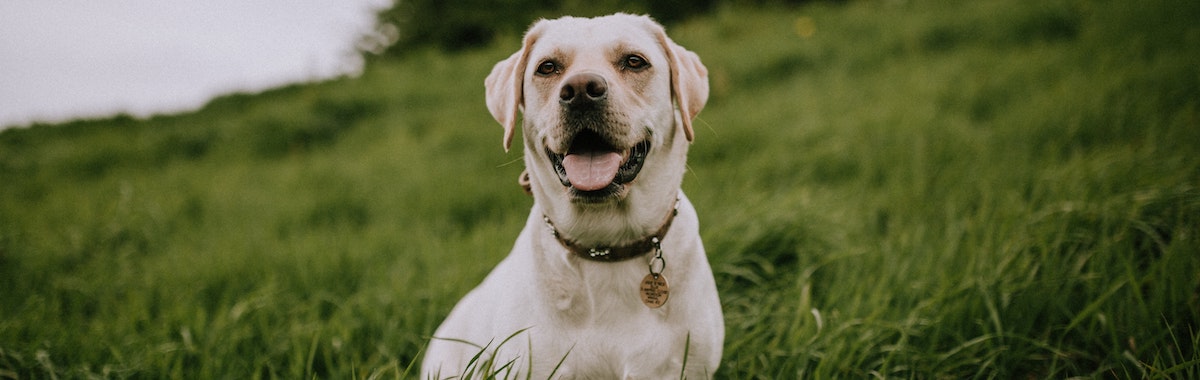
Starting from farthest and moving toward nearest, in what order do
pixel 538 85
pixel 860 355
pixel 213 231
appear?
pixel 213 231 < pixel 860 355 < pixel 538 85

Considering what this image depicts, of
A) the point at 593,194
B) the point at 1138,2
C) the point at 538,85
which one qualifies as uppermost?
the point at 538,85

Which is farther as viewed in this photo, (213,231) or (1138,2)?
(1138,2)

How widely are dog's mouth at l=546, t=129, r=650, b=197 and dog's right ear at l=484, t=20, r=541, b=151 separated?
23 centimetres

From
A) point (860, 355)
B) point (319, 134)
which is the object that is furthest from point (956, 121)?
point (319, 134)

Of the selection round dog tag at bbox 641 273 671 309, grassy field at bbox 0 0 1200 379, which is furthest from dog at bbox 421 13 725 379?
grassy field at bbox 0 0 1200 379

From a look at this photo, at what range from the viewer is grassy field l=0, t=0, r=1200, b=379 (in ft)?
7.26

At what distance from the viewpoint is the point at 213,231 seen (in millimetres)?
4457

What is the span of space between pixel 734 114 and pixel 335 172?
387cm

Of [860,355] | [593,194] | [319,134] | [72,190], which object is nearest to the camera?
[593,194]

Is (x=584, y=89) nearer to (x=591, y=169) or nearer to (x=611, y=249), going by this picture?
(x=591, y=169)

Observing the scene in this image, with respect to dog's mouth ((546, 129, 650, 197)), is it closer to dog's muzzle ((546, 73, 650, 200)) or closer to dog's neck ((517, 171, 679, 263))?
dog's muzzle ((546, 73, 650, 200))

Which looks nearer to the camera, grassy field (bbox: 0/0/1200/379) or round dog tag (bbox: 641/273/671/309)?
round dog tag (bbox: 641/273/671/309)

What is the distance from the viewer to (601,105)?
1.68m

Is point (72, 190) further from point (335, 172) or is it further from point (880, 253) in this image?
point (880, 253)
